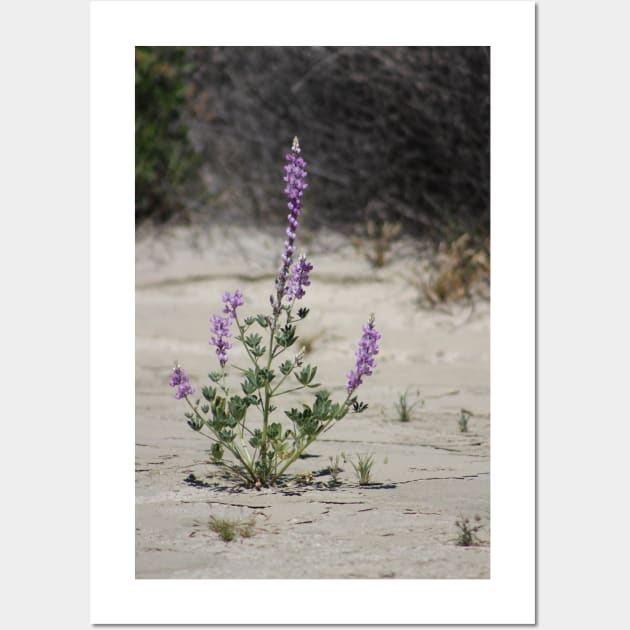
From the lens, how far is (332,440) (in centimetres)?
514

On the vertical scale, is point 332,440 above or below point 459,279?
below

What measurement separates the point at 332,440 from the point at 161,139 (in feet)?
18.7

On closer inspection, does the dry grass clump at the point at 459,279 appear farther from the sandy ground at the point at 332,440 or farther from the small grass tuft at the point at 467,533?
the small grass tuft at the point at 467,533

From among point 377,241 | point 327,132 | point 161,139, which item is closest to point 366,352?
point 377,241

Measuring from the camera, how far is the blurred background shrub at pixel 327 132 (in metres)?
8.75

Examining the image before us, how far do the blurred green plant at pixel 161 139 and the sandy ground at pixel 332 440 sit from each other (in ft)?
2.50

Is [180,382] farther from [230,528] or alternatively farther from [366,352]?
[366,352]

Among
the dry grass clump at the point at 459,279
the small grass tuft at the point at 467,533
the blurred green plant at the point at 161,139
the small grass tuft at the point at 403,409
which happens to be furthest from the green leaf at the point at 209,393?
the blurred green plant at the point at 161,139

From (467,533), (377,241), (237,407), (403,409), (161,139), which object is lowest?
(467,533)

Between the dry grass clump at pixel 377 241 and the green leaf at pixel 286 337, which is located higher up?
the dry grass clump at pixel 377 241

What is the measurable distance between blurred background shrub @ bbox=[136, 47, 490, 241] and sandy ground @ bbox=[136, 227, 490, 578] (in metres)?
0.63

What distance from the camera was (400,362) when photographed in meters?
6.91
